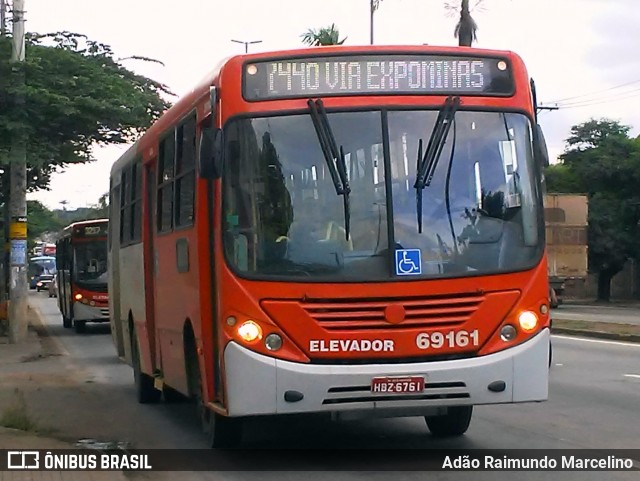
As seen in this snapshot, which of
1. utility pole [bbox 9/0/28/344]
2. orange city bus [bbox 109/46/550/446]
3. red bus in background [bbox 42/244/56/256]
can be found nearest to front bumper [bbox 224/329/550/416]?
orange city bus [bbox 109/46/550/446]

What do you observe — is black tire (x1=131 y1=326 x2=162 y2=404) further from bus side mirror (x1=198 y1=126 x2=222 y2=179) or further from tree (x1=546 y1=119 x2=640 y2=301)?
tree (x1=546 y1=119 x2=640 y2=301)

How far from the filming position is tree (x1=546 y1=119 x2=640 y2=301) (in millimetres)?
50719

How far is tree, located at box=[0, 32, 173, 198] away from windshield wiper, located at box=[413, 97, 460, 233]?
16913 millimetres

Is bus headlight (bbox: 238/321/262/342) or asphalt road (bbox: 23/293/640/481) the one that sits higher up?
bus headlight (bbox: 238/321/262/342)

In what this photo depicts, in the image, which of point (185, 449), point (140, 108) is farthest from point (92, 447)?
A: point (140, 108)

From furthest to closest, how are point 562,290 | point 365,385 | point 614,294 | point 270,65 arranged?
1. point 614,294
2. point 562,290
3. point 270,65
4. point 365,385

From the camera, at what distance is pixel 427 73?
9227 mm

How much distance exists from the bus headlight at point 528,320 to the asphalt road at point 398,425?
1109 millimetres

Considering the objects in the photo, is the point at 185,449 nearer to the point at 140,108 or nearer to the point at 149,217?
the point at 149,217

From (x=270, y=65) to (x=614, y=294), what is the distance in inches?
2056

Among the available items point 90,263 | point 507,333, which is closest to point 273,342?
point 507,333

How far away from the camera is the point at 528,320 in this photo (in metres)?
8.94

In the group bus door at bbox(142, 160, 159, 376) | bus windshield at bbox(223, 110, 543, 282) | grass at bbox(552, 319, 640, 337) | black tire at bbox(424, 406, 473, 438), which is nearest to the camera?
bus windshield at bbox(223, 110, 543, 282)

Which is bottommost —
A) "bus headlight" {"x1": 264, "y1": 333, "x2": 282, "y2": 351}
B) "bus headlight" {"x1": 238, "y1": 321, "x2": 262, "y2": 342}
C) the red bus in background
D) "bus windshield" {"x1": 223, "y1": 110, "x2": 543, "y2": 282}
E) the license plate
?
the license plate
